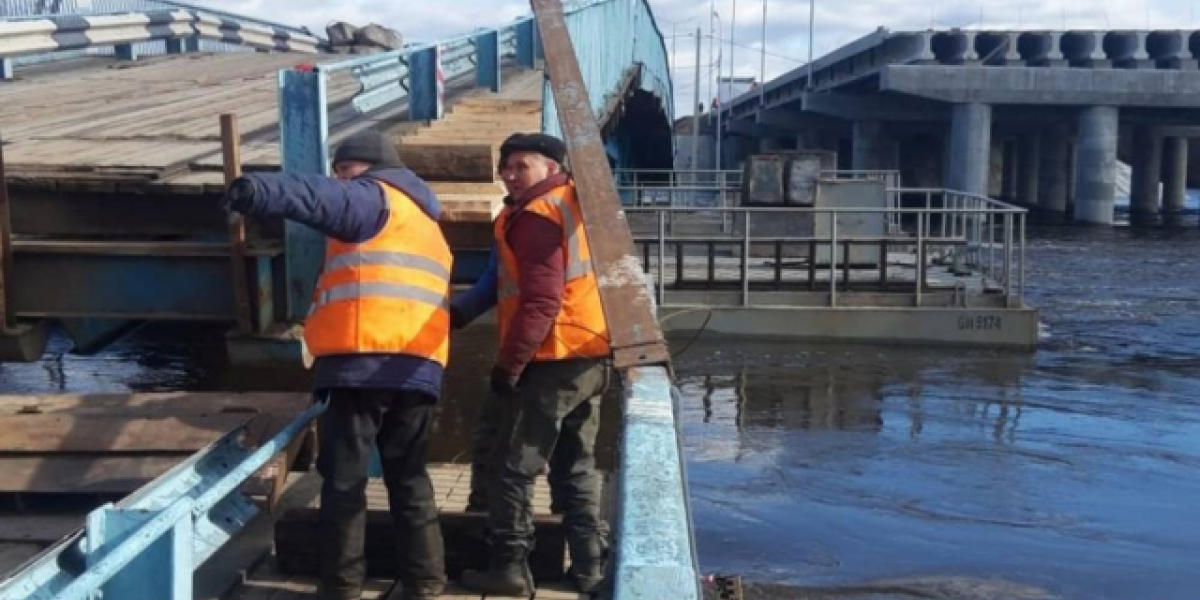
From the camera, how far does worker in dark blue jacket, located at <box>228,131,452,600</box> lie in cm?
437

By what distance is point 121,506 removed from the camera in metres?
3.62

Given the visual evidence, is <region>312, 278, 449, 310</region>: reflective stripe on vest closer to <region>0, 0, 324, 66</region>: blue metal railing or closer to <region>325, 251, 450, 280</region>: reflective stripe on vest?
<region>325, 251, 450, 280</region>: reflective stripe on vest

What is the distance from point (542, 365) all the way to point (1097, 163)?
138ft

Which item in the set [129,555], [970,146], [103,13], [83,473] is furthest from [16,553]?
[970,146]

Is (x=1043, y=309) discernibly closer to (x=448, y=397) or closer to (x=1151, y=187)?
(x=448, y=397)

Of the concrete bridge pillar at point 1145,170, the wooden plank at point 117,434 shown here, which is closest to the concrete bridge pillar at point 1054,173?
the concrete bridge pillar at point 1145,170

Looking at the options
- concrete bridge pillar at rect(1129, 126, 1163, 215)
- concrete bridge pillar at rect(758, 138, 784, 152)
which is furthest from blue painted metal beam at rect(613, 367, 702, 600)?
concrete bridge pillar at rect(758, 138, 784, 152)

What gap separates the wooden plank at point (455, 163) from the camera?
7.11 m

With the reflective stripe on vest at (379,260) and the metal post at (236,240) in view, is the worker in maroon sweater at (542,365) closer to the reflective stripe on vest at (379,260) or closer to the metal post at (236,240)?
the reflective stripe on vest at (379,260)

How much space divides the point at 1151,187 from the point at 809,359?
43.2m

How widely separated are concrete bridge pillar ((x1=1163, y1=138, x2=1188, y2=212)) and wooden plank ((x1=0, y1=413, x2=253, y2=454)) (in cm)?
5768

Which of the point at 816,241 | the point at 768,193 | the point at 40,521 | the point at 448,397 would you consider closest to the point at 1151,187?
the point at 768,193

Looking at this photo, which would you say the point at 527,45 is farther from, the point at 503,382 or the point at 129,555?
the point at 129,555

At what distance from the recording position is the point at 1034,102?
42.1m
